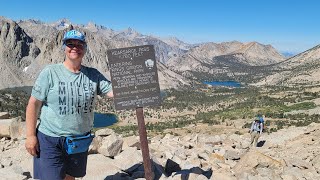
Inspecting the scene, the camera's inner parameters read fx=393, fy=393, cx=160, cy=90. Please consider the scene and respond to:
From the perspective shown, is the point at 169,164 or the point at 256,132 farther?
the point at 256,132

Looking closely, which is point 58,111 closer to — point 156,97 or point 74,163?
point 74,163

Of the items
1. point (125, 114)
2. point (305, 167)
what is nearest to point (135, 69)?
point (305, 167)

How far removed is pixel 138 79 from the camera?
270 inches

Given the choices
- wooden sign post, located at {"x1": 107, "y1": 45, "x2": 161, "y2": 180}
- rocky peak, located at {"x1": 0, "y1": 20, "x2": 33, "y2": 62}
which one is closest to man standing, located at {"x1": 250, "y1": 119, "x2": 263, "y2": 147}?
wooden sign post, located at {"x1": 107, "y1": 45, "x2": 161, "y2": 180}

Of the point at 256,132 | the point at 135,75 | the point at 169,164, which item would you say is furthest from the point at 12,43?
the point at 135,75

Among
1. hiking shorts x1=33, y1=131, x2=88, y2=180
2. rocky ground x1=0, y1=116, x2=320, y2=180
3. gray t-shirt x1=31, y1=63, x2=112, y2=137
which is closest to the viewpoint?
gray t-shirt x1=31, y1=63, x2=112, y2=137

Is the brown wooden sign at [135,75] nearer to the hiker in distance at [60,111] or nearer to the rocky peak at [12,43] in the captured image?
the hiker in distance at [60,111]

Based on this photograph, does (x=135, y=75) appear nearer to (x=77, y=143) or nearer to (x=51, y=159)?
(x=77, y=143)

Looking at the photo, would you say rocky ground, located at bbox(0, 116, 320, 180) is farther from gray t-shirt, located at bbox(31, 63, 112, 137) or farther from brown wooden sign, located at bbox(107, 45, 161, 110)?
gray t-shirt, located at bbox(31, 63, 112, 137)

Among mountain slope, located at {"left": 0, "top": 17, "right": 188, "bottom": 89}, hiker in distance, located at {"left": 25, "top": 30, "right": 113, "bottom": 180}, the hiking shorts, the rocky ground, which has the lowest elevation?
the rocky ground

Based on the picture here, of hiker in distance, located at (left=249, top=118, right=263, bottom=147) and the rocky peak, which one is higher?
the rocky peak

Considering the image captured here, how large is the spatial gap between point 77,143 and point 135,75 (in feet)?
6.66

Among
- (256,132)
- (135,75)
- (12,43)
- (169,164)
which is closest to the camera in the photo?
(135,75)

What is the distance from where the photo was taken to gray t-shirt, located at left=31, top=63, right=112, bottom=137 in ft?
16.1
